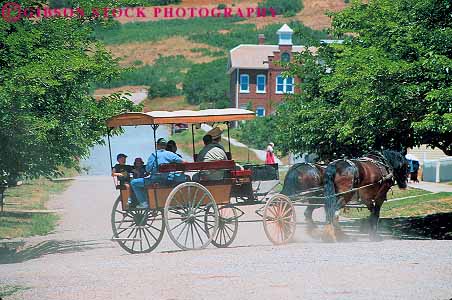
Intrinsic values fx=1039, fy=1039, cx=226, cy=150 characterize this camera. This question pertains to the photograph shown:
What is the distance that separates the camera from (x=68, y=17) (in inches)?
981

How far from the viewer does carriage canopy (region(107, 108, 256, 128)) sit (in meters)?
19.2

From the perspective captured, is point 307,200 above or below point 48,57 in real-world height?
below

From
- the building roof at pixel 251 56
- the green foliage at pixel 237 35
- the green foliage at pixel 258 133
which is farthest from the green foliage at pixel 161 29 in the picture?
the green foliage at pixel 258 133

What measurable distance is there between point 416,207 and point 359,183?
40.4 ft

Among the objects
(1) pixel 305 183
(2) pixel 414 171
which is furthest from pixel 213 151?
(2) pixel 414 171

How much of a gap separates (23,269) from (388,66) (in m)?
9.73

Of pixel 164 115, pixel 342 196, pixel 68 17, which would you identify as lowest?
pixel 342 196

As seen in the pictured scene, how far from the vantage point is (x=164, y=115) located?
19438 mm

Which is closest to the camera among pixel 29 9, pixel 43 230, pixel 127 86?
pixel 29 9

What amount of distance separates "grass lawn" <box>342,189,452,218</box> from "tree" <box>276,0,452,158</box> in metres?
4.08

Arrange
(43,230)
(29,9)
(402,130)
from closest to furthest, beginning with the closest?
1. (29,9)
2. (402,130)
3. (43,230)

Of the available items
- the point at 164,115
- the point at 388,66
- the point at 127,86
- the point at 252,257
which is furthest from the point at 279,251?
the point at 127,86

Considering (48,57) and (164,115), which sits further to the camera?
(48,57)

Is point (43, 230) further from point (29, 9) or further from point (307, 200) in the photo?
point (307, 200)
